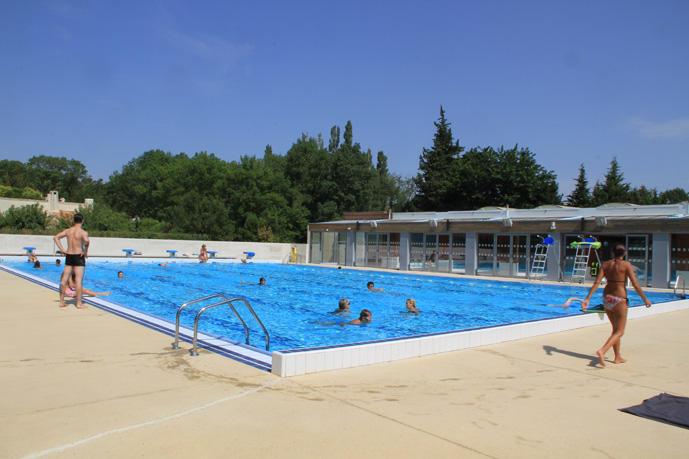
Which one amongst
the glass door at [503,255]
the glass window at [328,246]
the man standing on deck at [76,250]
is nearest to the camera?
the man standing on deck at [76,250]

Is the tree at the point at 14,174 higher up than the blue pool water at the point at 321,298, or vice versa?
the tree at the point at 14,174

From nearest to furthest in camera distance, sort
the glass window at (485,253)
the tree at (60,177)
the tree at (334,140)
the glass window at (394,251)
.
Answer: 1. the glass window at (485,253)
2. the glass window at (394,251)
3. the tree at (334,140)
4. the tree at (60,177)

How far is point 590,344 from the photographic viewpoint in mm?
7879

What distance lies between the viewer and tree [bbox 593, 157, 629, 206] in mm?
53562

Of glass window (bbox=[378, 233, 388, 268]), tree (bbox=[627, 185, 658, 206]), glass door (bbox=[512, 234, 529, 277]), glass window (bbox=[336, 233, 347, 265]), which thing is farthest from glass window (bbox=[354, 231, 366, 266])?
tree (bbox=[627, 185, 658, 206])

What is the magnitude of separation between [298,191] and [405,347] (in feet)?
139

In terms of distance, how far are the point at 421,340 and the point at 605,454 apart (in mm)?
3238

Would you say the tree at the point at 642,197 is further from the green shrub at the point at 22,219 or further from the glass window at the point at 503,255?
the green shrub at the point at 22,219

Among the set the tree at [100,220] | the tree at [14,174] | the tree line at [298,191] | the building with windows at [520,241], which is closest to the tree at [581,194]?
the tree line at [298,191]

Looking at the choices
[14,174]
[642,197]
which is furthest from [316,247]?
[14,174]

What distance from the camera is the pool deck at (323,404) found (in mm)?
3570

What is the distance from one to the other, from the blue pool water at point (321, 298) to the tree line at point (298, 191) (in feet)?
45.1

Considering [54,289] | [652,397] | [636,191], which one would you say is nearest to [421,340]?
[652,397]

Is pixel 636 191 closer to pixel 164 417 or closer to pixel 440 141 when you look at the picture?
pixel 440 141
